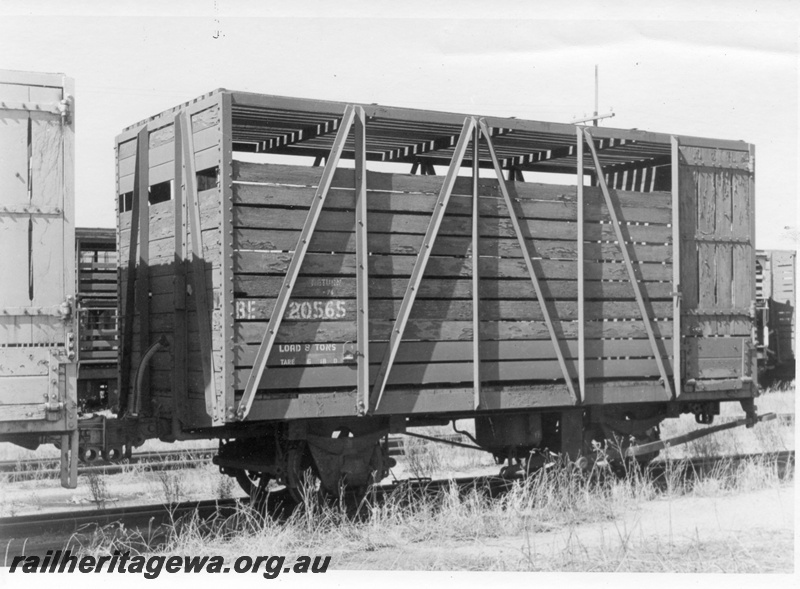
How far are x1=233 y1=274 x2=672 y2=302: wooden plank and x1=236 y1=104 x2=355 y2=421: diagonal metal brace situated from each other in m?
0.12

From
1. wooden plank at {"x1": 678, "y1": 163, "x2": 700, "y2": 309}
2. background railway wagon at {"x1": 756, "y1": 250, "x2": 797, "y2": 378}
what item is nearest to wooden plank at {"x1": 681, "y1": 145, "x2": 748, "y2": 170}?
wooden plank at {"x1": 678, "y1": 163, "x2": 700, "y2": 309}

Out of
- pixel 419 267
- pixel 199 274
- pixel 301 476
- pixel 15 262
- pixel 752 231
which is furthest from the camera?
pixel 752 231

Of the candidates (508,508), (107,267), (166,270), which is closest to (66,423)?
(166,270)

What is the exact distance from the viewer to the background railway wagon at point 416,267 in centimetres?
843

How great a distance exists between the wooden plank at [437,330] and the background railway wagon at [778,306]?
13.3m

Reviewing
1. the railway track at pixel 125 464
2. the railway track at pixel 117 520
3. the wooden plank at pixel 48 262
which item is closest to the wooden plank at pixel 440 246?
the wooden plank at pixel 48 262

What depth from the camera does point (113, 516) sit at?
9586mm

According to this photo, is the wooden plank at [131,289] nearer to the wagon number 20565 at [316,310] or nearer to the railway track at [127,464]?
the wagon number 20565 at [316,310]

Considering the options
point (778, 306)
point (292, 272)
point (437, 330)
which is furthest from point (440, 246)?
point (778, 306)

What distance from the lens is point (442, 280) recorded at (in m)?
9.36

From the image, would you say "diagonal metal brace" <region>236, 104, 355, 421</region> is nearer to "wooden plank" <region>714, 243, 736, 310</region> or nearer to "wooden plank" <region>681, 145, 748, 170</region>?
"wooden plank" <region>681, 145, 748, 170</region>

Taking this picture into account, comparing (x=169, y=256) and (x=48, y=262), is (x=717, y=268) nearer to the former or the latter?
(x=169, y=256)

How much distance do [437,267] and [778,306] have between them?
16.6 metres

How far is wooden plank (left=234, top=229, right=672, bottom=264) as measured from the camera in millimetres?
8453
